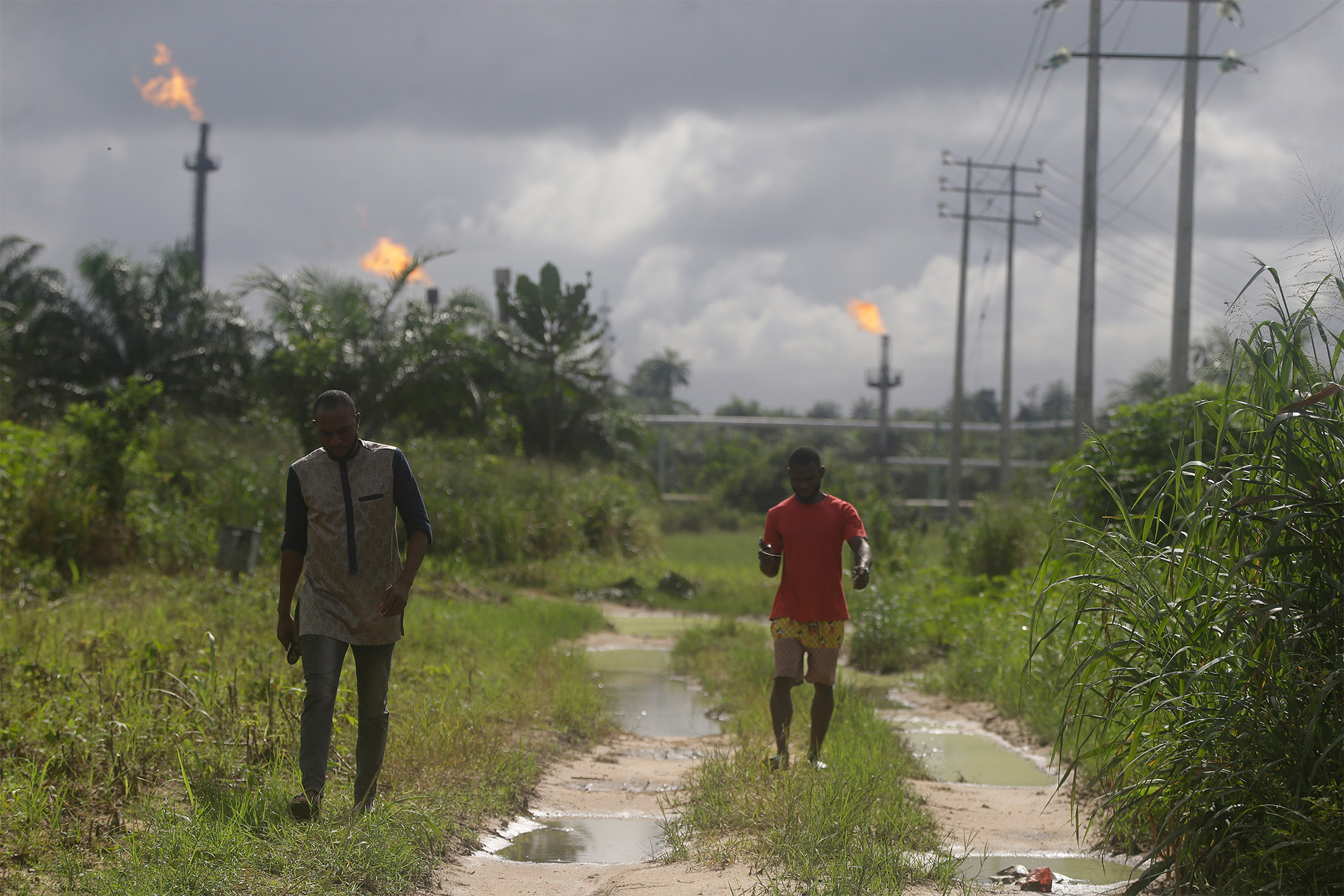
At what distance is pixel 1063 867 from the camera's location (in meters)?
5.34

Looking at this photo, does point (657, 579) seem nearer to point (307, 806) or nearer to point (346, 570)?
point (346, 570)

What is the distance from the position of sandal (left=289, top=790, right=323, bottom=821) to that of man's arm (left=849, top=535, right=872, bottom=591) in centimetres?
287

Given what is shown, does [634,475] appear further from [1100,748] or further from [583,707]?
[1100,748]

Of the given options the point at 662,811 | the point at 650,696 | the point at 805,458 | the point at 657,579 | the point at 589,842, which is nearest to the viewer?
the point at 589,842

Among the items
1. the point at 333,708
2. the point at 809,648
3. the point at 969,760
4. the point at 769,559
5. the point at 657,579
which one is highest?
the point at 769,559

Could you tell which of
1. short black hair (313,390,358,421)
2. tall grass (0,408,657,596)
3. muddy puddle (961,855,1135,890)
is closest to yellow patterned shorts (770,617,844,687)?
muddy puddle (961,855,1135,890)

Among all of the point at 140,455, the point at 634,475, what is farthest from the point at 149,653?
the point at 634,475

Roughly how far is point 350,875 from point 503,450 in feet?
72.0

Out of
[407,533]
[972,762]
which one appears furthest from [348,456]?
[972,762]

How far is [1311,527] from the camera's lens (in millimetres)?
3875

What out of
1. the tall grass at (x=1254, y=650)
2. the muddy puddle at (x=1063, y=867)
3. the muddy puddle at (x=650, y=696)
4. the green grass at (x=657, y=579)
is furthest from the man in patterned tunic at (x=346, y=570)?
the green grass at (x=657, y=579)

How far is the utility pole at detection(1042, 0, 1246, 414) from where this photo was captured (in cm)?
1652

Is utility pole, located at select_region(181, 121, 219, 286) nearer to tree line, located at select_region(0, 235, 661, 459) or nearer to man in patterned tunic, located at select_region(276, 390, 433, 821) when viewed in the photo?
tree line, located at select_region(0, 235, 661, 459)

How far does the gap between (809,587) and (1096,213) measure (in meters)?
14.1
